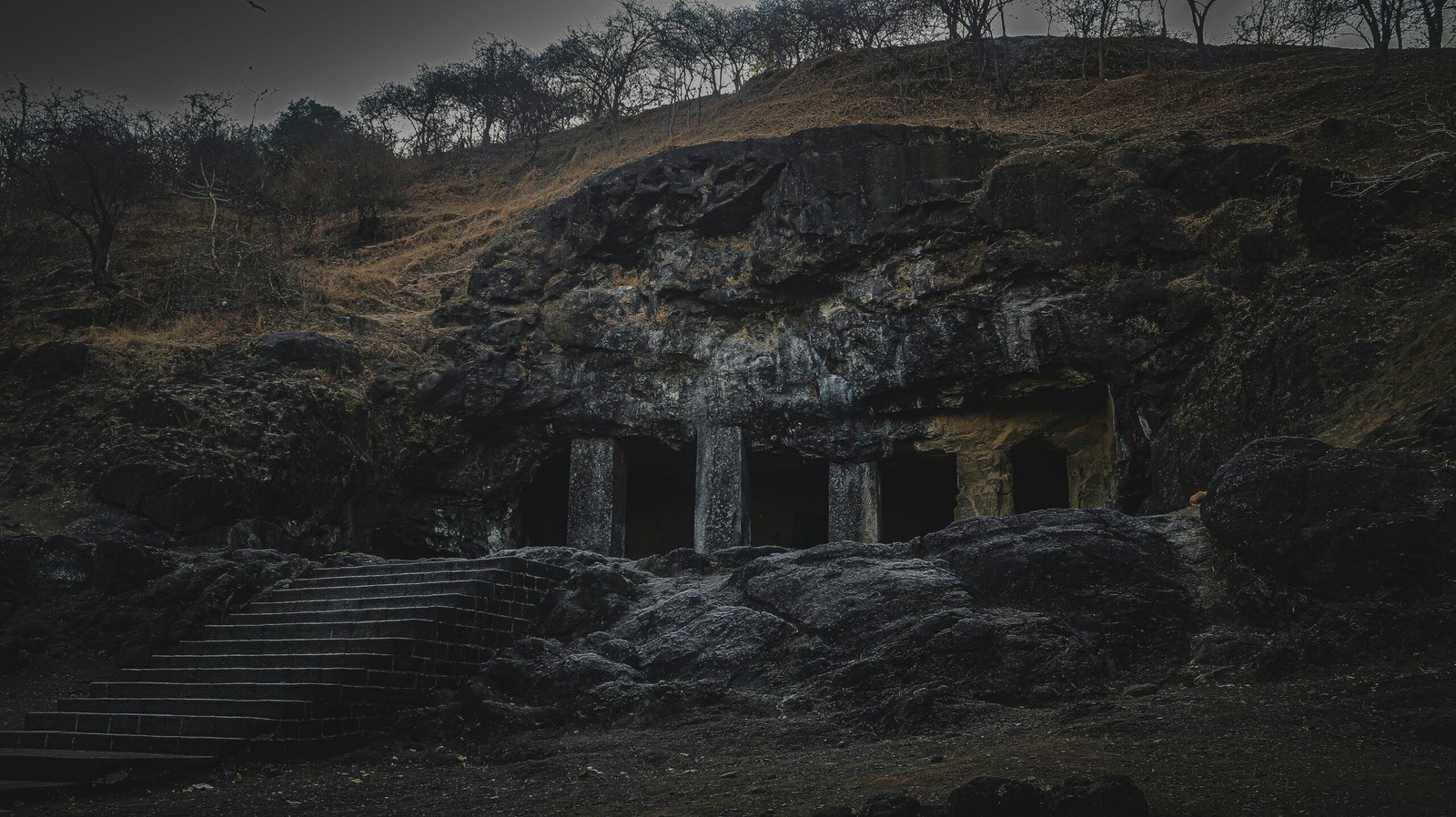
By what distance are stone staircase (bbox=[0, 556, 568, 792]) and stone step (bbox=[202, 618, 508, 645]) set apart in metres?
0.01

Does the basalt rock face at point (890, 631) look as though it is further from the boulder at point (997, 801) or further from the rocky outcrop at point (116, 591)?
the rocky outcrop at point (116, 591)

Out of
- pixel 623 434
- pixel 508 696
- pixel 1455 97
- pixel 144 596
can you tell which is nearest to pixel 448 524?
pixel 623 434

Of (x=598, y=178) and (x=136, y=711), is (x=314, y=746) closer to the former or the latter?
(x=136, y=711)

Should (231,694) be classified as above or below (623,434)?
below

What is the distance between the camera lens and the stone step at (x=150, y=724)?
8.18 metres

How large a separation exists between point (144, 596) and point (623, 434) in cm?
789

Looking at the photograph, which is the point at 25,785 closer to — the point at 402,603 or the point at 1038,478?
the point at 402,603

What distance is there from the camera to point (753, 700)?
8.42 m

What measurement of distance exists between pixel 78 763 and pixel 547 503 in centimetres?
1250

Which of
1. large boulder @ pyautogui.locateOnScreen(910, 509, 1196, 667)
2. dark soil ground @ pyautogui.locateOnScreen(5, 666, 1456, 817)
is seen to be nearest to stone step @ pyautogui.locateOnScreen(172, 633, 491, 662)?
dark soil ground @ pyautogui.locateOnScreen(5, 666, 1456, 817)

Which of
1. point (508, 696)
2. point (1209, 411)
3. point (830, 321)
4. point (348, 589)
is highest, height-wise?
point (830, 321)

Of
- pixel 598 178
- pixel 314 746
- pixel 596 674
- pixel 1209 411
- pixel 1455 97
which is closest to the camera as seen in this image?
pixel 314 746

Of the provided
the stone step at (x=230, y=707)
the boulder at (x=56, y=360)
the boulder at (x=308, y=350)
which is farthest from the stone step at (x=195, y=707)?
the boulder at (x=56, y=360)

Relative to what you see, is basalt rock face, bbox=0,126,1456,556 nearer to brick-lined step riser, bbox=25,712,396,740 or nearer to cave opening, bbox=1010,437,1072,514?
cave opening, bbox=1010,437,1072,514
